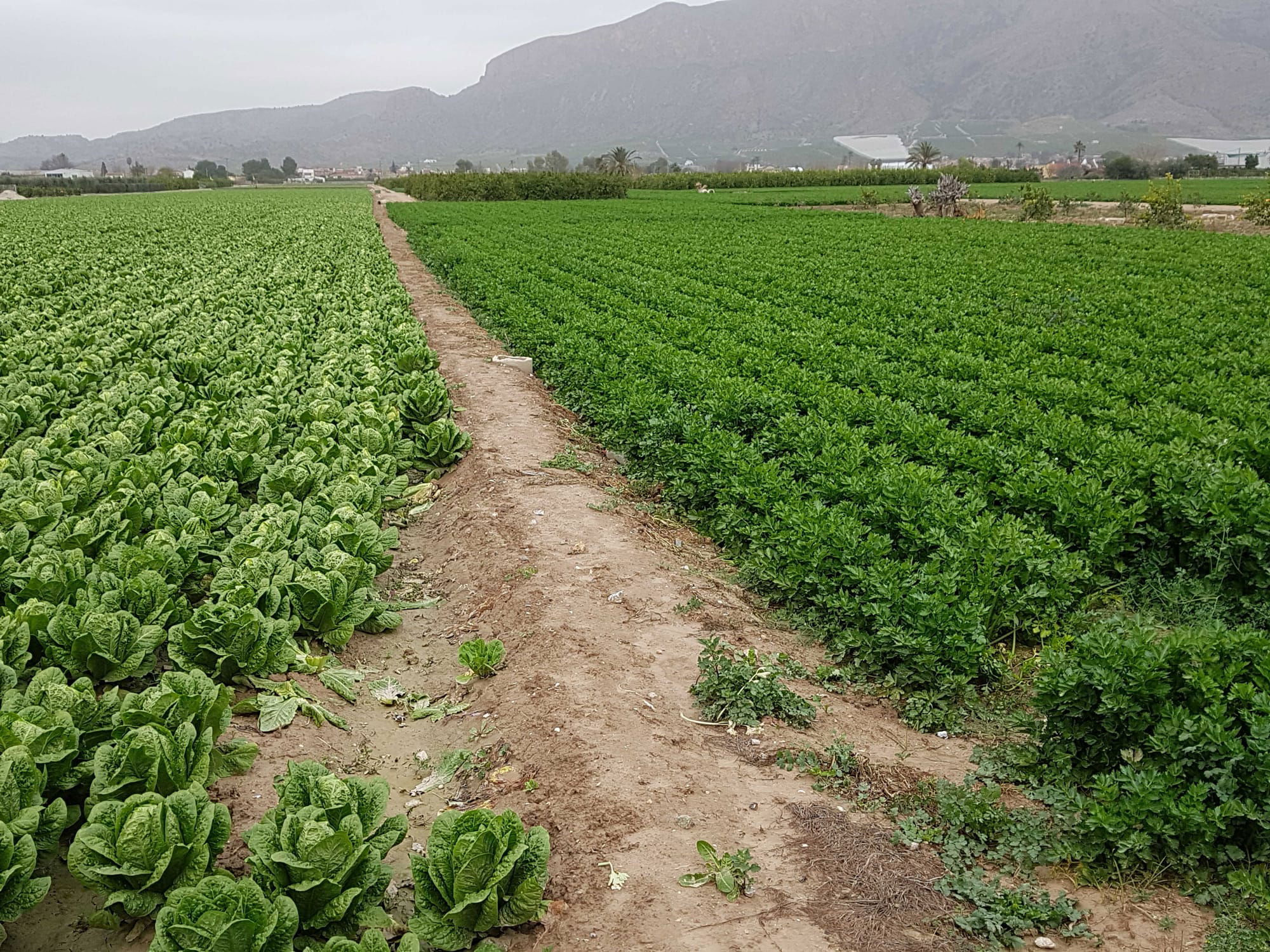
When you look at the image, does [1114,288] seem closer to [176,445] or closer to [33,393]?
[176,445]

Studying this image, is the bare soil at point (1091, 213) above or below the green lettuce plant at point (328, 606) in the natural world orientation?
above

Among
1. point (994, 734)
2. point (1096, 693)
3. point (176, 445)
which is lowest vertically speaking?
point (994, 734)

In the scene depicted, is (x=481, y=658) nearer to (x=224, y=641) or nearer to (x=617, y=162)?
(x=224, y=641)

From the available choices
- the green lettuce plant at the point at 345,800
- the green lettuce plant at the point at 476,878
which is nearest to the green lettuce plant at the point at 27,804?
the green lettuce plant at the point at 345,800

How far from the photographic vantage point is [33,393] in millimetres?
9328

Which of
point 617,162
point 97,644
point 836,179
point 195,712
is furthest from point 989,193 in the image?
point 195,712

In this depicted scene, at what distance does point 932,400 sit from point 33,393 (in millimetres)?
9838

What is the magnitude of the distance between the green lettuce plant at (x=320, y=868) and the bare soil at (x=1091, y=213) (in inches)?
1455

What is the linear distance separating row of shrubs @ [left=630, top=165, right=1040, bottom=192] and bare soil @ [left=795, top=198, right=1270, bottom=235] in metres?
24.5

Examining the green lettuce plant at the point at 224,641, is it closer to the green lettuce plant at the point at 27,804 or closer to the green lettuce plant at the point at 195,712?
the green lettuce plant at the point at 195,712

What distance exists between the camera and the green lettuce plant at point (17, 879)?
3.14 meters

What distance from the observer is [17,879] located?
3.20m

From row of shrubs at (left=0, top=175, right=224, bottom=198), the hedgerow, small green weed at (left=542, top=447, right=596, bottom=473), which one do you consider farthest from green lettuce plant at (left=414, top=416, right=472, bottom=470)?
row of shrubs at (left=0, top=175, right=224, bottom=198)

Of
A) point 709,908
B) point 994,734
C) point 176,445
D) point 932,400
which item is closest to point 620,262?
point 932,400
